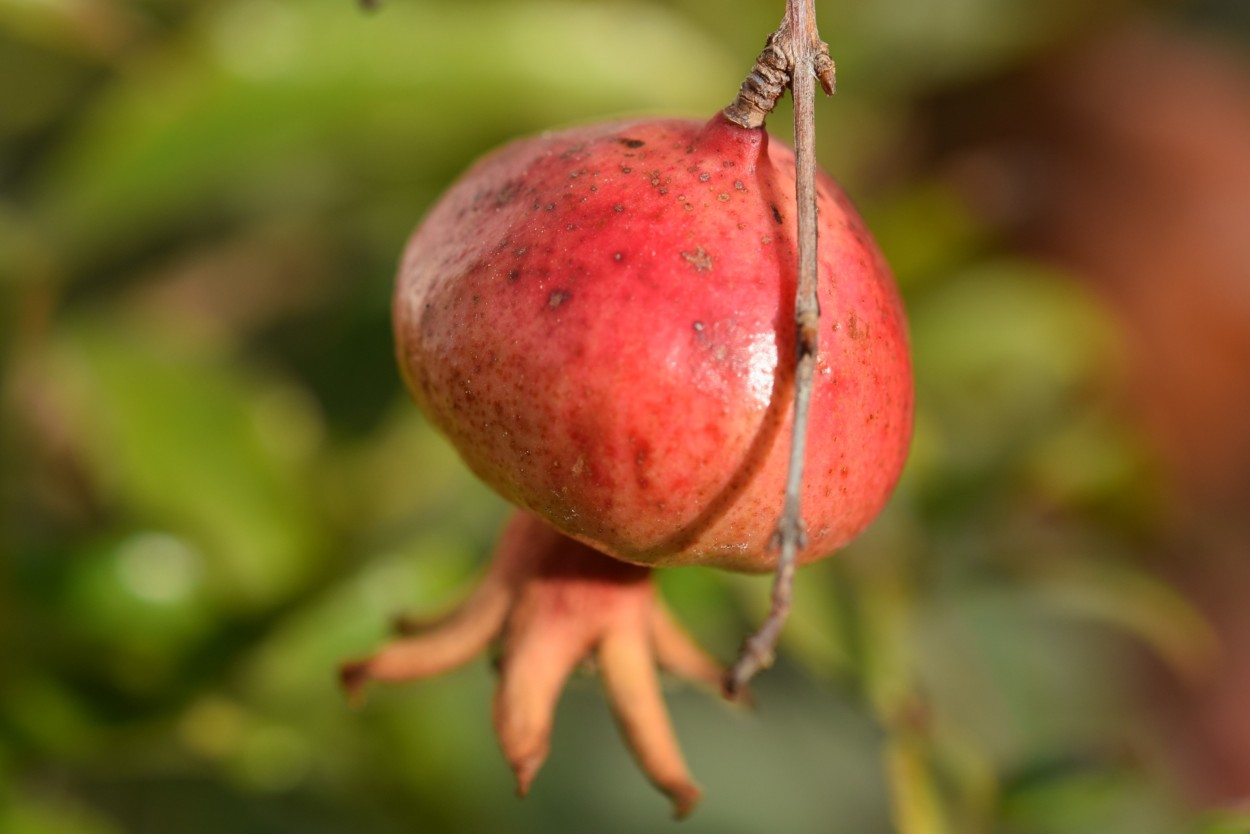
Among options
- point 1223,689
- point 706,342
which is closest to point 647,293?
point 706,342

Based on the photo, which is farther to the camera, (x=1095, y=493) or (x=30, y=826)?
(x=1095, y=493)

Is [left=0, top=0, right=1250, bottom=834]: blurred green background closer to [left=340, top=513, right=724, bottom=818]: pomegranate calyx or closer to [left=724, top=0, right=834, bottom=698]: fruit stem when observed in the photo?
[left=340, top=513, right=724, bottom=818]: pomegranate calyx

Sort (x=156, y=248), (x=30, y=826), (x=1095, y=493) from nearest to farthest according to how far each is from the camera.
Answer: (x=30, y=826), (x=1095, y=493), (x=156, y=248)

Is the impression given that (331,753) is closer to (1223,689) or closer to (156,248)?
(156,248)

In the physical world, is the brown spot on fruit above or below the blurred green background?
above

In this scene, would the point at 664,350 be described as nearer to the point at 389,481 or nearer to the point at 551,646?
the point at 551,646

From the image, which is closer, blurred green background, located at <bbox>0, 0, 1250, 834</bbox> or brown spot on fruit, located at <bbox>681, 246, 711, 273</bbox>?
brown spot on fruit, located at <bbox>681, 246, 711, 273</bbox>

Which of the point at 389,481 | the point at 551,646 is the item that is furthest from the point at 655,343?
the point at 389,481

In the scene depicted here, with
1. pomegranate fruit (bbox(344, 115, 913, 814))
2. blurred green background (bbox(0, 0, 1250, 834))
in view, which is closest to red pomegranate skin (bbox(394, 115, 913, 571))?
pomegranate fruit (bbox(344, 115, 913, 814))
